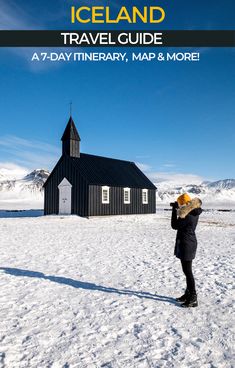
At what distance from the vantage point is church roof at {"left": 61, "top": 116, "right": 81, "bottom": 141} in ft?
108

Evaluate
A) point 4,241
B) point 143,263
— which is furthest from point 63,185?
point 143,263

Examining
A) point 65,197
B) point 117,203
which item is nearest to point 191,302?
point 65,197

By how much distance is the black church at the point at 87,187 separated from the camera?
3072 centimetres

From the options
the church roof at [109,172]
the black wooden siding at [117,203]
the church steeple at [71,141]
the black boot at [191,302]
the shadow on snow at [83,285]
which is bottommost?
the shadow on snow at [83,285]

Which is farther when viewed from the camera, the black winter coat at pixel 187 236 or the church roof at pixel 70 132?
the church roof at pixel 70 132

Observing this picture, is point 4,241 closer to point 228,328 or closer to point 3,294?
point 3,294

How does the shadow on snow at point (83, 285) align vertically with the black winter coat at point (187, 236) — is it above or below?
below

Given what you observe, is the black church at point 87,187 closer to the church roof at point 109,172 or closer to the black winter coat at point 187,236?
the church roof at point 109,172

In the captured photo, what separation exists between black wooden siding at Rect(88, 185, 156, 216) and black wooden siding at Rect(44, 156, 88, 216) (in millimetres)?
881

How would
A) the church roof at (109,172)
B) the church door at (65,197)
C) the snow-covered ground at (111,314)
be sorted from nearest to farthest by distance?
1. the snow-covered ground at (111,314)
2. the church door at (65,197)
3. the church roof at (109,172)

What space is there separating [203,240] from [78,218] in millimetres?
15731

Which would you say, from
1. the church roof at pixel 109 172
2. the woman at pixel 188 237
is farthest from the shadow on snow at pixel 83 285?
the church roof at pixel 109 172

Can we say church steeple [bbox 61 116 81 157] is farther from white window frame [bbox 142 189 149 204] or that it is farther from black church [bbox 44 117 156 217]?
white window frame [bbox 142 189 149 204]

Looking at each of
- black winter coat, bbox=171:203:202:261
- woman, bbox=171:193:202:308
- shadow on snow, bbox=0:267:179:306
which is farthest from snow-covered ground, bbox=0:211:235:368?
black winter coat, bbox=171:203:202:261
